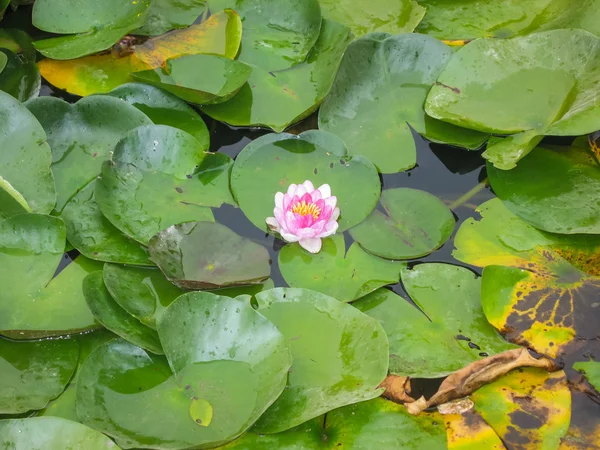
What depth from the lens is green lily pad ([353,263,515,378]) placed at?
1897 mm

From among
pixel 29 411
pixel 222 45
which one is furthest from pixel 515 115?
pixel 29 411

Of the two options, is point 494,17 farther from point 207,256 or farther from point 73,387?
point 73,387

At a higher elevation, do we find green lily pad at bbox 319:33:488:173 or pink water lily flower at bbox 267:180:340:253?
green lily pad at bbox 319:33:488:173

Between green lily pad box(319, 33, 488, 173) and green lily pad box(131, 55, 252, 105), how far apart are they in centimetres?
40

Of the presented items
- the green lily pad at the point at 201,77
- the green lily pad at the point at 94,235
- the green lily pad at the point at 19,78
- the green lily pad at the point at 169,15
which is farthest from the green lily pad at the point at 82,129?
the green lily pad at the point at 169,15

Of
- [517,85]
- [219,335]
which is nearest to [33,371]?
[219,335]

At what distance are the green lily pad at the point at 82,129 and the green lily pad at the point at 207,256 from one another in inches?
19.7

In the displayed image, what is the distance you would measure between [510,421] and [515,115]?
121cm

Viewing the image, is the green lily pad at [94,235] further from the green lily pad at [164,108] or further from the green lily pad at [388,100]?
the green lily pad at [388,100]

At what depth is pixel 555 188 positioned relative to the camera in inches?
89.4

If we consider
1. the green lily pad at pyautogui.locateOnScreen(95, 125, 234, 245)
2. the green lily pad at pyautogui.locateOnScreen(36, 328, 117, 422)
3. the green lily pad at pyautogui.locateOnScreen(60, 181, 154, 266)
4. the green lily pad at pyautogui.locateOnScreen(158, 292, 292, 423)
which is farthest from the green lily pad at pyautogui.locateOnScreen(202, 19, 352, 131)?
the green lily pad at pyautogui.locateOnScreen(36, 328, 117, 422)

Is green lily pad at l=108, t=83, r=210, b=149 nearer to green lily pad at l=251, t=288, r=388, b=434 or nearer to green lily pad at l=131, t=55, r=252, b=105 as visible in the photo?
green lily pad at l=131, t=55, r=252, b=105

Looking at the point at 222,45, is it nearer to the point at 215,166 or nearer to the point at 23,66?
the point at 215,166

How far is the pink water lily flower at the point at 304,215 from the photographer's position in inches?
81.6
